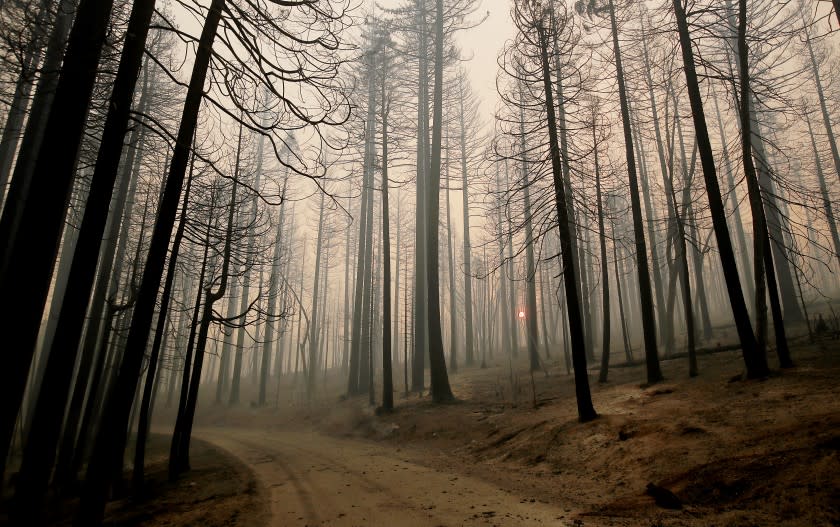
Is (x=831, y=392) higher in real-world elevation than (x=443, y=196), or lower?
lower

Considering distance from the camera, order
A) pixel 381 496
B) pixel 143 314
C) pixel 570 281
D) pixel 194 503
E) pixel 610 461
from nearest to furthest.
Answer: pixel 143 314
pixel 381 496
pixel 610 461
pixel 194 503
pixel 570 281

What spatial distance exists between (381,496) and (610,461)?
3283mm

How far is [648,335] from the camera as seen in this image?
367 inches

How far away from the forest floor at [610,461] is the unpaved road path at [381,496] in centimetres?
3

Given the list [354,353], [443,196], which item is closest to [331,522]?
[354,353]

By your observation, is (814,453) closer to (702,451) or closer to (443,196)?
(702,451)

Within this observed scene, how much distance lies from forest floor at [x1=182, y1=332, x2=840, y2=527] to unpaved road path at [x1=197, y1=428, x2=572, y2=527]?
3 cm

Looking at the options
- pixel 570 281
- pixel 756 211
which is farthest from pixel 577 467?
pixel 756 211

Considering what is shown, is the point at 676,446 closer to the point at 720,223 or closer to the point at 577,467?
the point at 577,467

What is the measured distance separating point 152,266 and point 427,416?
349 inches

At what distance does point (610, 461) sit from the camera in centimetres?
543

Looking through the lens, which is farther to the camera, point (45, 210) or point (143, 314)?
point (143, 314)

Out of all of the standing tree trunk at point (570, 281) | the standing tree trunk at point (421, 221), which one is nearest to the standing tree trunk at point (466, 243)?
the standing tree trunk at point (421, 221)

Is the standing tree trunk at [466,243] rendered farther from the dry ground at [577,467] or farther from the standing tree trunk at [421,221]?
the dry ground at [577,467]
